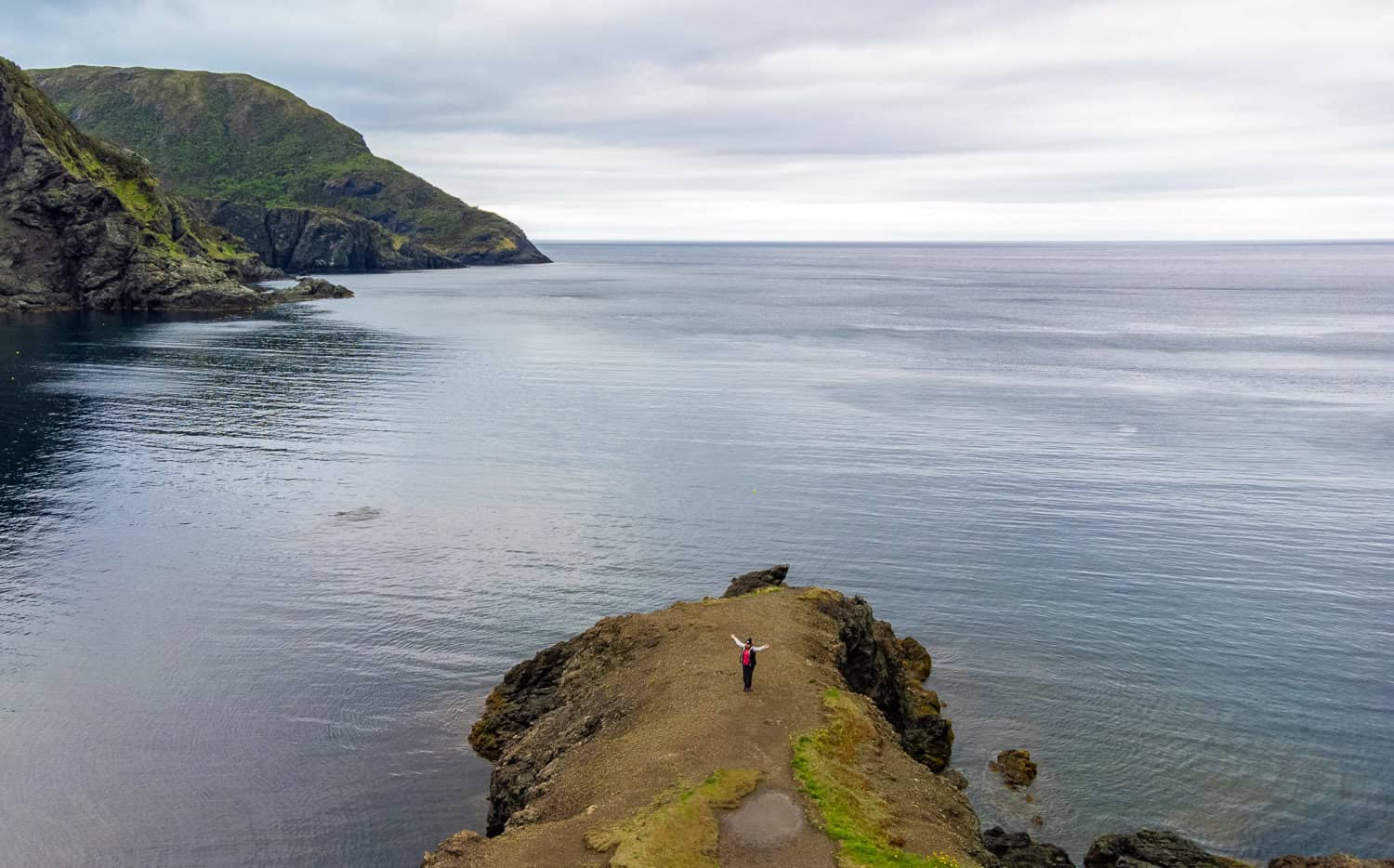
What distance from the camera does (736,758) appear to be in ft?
101

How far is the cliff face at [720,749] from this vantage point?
27.2 metres

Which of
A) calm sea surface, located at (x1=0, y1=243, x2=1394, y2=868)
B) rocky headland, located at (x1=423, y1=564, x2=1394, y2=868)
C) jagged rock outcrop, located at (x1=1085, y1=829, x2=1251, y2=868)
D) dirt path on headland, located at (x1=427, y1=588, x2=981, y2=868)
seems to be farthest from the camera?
calm sea surface, located at (x1=0, y1=243, x2=1394, y2=868)

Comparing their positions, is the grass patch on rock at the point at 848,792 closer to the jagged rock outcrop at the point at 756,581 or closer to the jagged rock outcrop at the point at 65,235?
the jagged rock outcrop at the point at 756,581

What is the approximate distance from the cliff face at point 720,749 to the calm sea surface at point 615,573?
9.02 ft

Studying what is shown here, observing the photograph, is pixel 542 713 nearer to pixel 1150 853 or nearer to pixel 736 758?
pixel 736 758

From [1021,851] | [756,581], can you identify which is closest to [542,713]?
[756,581]

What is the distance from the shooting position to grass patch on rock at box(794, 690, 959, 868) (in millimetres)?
26625

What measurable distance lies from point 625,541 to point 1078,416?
60.0m

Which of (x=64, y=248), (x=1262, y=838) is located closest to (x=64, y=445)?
(x=1262, y=838)

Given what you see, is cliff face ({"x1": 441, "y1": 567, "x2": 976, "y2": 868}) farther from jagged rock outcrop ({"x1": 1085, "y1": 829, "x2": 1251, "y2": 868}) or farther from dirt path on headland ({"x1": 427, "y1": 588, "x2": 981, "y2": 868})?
jagged rock outcrop ({"x1": 1085, "y1": 829, "x2": 1251, "y2": 868})

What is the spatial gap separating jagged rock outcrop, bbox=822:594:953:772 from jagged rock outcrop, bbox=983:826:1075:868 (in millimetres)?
5112

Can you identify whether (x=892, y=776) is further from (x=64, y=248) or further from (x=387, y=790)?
(x=64, y=248)

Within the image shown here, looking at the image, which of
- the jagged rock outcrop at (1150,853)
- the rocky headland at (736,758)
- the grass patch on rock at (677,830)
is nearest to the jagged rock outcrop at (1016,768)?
the rocky headland at (736,758)

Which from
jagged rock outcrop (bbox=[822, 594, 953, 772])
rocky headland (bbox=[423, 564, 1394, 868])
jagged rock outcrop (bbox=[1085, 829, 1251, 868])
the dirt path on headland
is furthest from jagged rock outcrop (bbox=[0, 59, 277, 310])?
jagged rock outcrop (bbox=[1085, 829, 1251, 868])
